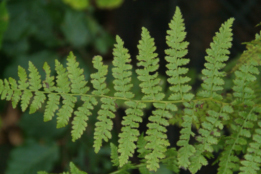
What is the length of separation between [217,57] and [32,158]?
1.87 m

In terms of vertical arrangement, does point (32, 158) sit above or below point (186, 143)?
below

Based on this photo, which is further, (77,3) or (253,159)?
(77,3)

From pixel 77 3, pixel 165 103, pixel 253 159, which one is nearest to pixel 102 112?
pixel 165 103

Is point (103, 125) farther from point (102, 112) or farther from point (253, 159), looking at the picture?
point (253, 159)

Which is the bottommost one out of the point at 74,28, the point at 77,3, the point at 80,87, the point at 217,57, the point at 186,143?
the point at 186,143

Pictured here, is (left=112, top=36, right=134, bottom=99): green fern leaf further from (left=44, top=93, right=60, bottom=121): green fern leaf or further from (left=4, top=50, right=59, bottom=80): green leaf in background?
(left=4, top=50, right=59, bottom=80): green leaf in background

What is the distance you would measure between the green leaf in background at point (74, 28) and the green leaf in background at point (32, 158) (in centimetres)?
97

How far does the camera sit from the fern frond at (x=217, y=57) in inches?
44.1

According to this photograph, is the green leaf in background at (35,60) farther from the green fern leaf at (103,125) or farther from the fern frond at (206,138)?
the fern frond at (206,138)

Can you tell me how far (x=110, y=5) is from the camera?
250cm

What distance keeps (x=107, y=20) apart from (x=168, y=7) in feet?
3.26

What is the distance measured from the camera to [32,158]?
239 cm

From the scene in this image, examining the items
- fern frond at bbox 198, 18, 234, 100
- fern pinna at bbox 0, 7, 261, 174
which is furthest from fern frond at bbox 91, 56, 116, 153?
fern frond at bbox 198, 18, 234, 100

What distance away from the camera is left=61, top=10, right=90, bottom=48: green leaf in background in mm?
2553
